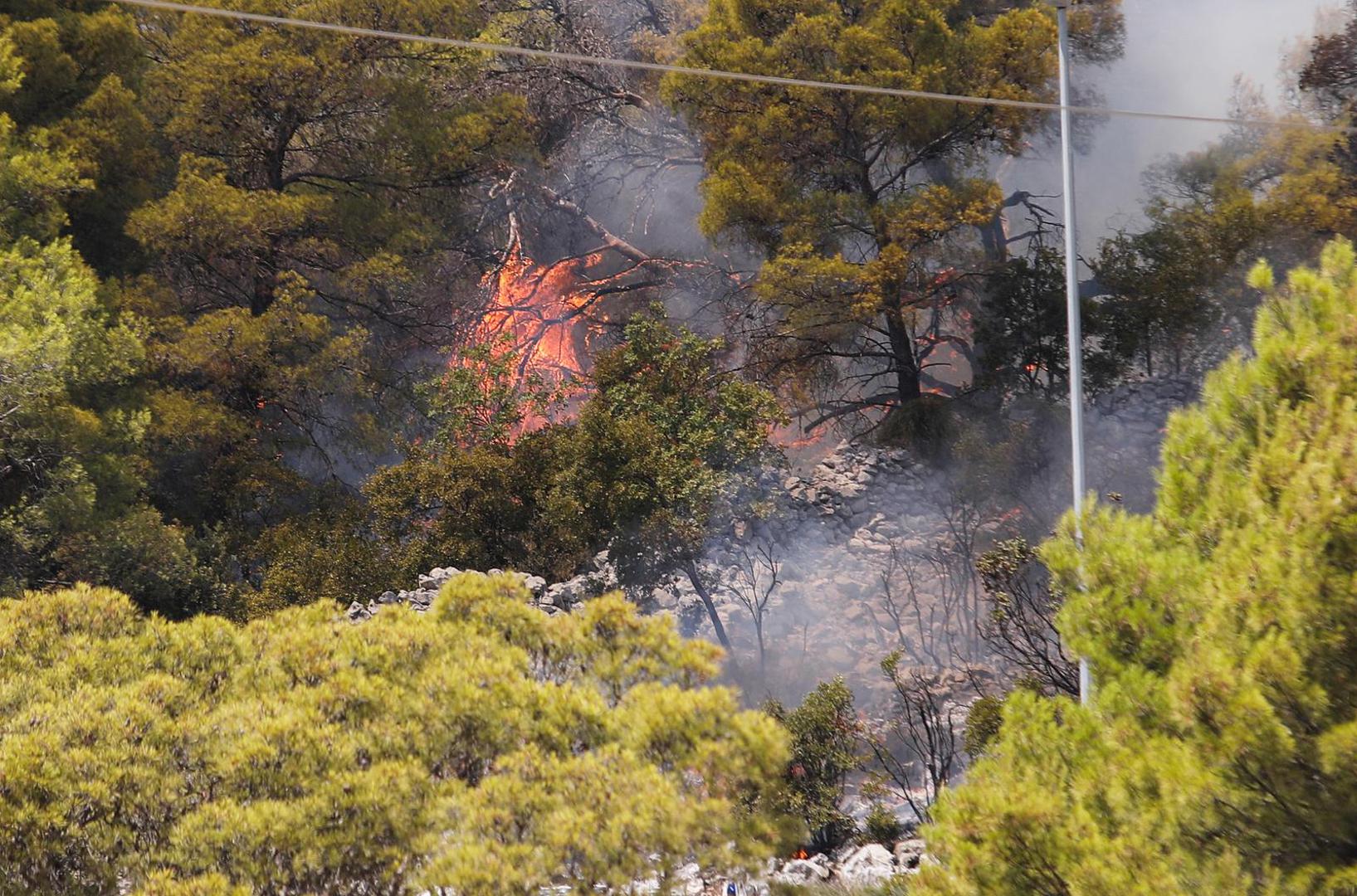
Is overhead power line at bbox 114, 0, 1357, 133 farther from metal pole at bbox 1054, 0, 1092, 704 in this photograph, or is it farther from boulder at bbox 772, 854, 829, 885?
boulder at bbox 772, 854, 829, 885

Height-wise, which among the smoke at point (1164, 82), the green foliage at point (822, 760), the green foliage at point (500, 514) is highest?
the smoke at point (1164, 82)

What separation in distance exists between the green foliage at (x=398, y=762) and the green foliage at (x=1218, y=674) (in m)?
1.28

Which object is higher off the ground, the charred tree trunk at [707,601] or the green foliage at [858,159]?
the green foliage at [858,159]

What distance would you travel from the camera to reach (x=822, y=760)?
14.3 meters

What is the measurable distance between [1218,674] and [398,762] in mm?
3949

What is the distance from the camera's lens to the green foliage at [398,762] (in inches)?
230

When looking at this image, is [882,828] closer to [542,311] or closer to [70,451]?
[70,451]

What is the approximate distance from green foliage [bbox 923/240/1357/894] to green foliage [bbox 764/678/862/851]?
815 centimetres

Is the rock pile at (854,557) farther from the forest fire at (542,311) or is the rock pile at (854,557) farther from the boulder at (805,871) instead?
the forest fire at (542,311)

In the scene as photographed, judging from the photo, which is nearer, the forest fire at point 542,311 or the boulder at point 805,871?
the boulder at point 805,871

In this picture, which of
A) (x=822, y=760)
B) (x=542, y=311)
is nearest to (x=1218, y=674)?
(x=822, y=760)

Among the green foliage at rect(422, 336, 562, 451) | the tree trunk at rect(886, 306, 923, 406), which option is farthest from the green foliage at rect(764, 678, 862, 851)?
the tree trunk at rect(886, 306, 923, 406)

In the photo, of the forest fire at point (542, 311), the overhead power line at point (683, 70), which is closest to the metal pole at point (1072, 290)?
the overhead power line at point (683, 70)

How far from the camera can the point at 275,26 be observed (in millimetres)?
19984
